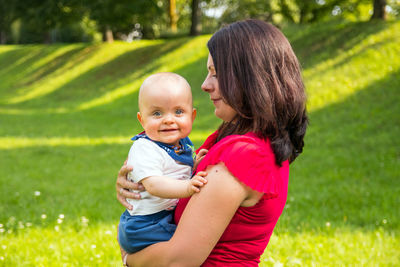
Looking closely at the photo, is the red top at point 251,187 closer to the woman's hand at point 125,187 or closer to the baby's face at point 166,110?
the woman's hand at point 125,187

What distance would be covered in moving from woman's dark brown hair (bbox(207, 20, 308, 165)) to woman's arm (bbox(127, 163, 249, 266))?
269 millimetres

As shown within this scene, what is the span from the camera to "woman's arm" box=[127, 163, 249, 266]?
5.75 ft

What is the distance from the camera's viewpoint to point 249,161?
1.76 m

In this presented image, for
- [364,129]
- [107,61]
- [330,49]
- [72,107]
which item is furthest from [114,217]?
[107,61]

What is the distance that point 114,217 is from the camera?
538 cm

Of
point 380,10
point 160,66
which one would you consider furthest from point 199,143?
point 160,66

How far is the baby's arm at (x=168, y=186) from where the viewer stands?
186 centimetres

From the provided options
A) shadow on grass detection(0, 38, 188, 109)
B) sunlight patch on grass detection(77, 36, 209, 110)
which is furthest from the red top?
shadow on grass detection(0, 38, 188, 109)

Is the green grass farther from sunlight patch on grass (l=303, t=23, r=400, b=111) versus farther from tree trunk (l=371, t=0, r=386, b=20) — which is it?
tree trunk (l=371, t=0, r=386, b=20)

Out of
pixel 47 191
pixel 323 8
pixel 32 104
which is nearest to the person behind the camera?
pixel 47 191

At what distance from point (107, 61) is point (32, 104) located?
19.6 ft

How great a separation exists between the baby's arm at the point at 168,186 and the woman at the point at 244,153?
0.16 ft

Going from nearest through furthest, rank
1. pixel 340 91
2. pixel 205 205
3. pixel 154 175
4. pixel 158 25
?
pixel 205 205 < pixel 154 175 < pixel 340 91 < pixel 158 25

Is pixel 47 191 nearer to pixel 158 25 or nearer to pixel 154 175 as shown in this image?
pixel 154 175
